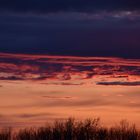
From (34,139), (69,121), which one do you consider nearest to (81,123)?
(69,121)

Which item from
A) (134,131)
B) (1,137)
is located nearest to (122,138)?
(134,131)

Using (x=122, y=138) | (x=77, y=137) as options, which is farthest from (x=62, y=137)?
(x=122, y=138)

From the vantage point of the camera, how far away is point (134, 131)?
1298 inches

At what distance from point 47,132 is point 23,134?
1315 millimetres

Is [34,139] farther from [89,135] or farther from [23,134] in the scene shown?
[89,135]

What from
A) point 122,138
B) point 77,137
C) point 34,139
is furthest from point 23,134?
point 122,138

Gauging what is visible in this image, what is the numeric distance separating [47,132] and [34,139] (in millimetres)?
1043

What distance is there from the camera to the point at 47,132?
33.4 metres

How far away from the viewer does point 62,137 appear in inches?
1316

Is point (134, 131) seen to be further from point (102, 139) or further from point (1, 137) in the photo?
point (1, 137)

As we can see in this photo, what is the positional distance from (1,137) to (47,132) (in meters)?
2.44

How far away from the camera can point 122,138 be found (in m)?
32.5

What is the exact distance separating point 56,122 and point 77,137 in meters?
1.46

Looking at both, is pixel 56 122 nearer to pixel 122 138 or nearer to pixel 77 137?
pixel 77 137
